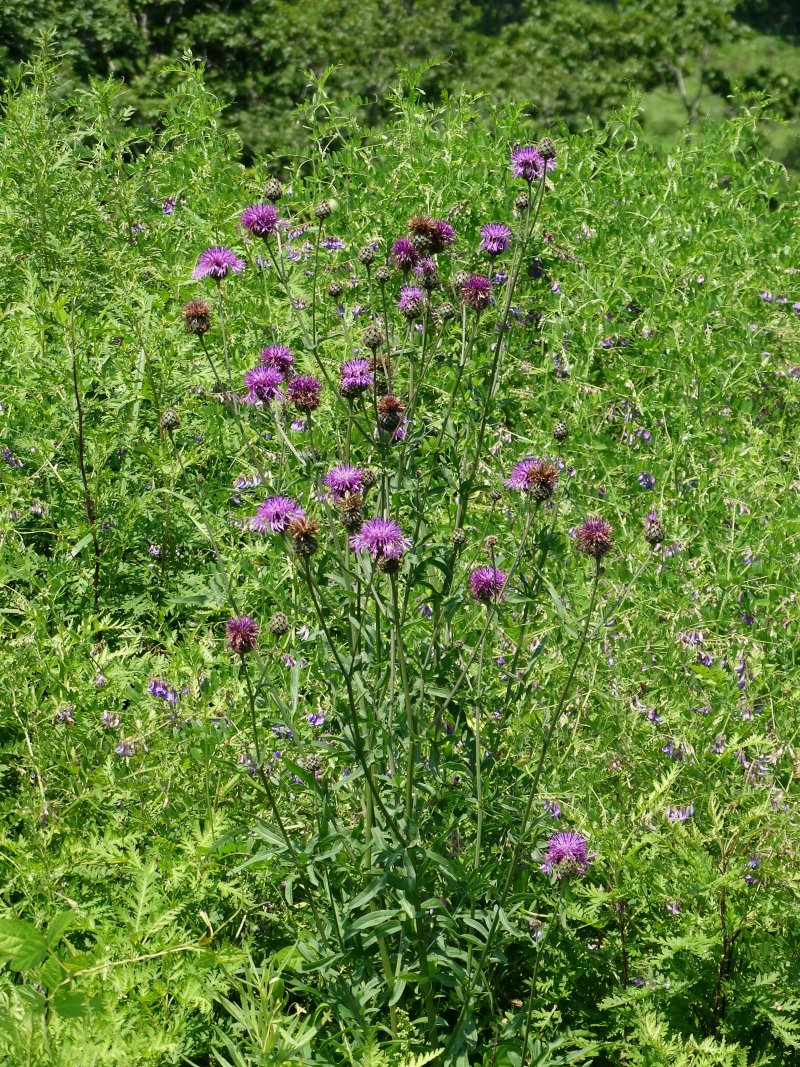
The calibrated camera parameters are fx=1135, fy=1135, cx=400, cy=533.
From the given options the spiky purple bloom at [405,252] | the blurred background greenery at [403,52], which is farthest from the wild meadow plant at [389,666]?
the blurred background greenery at [403,52]

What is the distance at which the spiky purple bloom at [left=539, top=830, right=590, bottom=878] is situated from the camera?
6.24 feet

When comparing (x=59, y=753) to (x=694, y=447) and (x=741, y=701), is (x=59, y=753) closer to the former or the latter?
(x=741, y=701)

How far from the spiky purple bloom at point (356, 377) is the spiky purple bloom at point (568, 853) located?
895 mm

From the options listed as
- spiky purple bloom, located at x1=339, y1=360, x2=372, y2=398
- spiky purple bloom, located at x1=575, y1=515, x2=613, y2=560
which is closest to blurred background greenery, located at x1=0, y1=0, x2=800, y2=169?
spiky purple bloom, located at x1=339, y1=360, x2=372, y2=398

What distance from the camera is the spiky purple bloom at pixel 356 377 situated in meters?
2.17

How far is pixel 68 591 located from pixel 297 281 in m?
1.49

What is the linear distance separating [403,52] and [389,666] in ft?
88.2

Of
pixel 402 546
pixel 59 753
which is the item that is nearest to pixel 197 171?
pixel 59 753

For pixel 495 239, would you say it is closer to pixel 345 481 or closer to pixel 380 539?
pixel 345 481

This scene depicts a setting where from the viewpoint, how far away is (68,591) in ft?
10.3

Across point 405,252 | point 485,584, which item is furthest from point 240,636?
point 405,252

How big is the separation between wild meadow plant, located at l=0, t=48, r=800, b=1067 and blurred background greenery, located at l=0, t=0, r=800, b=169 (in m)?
10.4

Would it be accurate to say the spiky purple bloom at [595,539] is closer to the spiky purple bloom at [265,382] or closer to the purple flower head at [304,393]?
the purple flower head at [304,393]

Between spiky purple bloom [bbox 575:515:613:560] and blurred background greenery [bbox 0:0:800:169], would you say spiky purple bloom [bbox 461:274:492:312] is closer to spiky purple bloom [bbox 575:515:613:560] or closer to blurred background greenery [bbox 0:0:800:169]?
spiky purple bloom [bbox 575:515:613:560]
